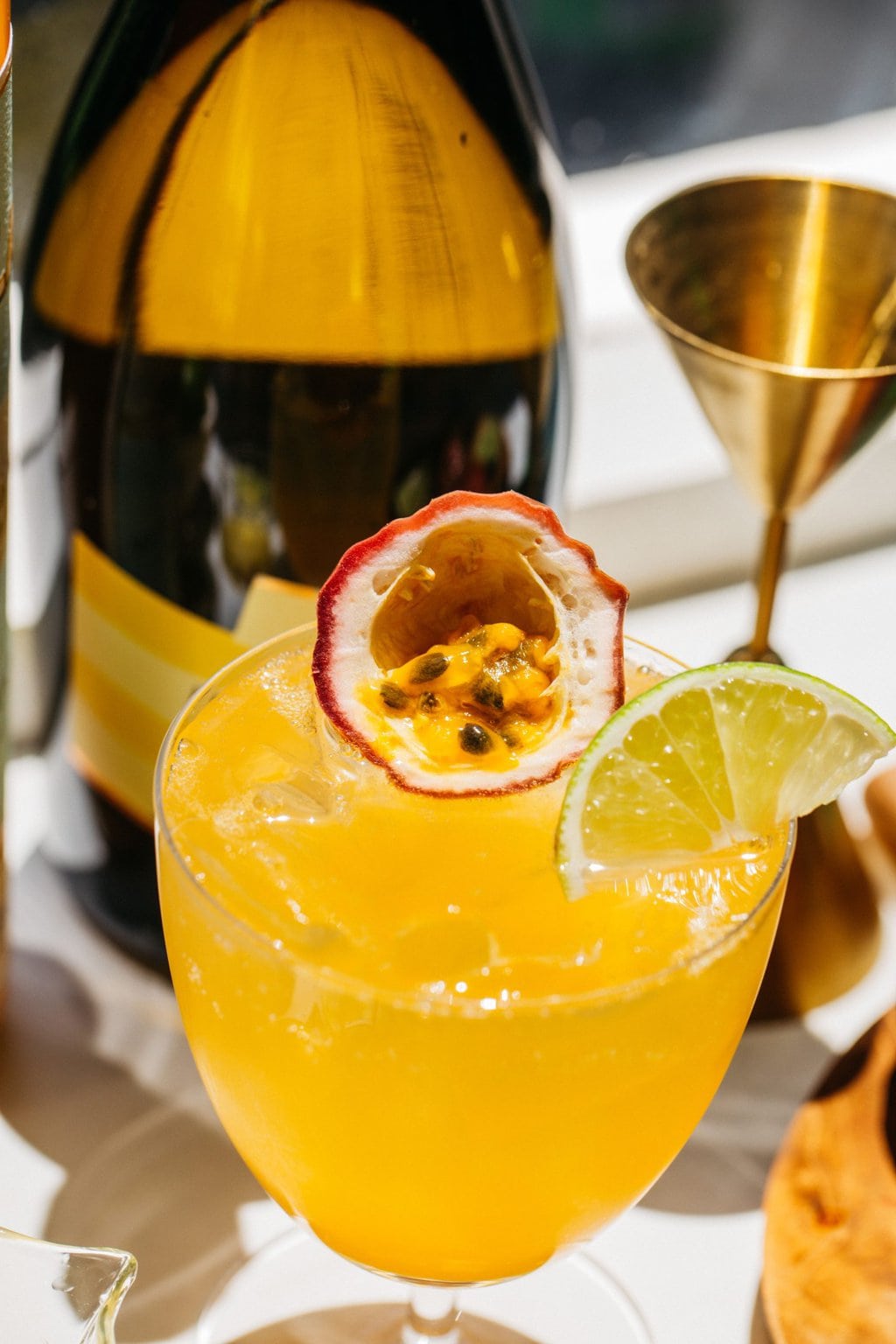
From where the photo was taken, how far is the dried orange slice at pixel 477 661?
0.53m

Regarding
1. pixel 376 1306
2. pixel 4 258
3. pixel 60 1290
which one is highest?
pixel 4 258

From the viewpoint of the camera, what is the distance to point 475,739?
54 centimetres

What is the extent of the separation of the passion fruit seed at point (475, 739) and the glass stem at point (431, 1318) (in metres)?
0.23

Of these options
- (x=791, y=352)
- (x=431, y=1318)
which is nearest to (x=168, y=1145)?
(x=431, y=1318)

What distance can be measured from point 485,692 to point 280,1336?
12.8 inches

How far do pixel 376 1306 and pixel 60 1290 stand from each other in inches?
8.1

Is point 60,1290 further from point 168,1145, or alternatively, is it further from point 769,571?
point 769,571

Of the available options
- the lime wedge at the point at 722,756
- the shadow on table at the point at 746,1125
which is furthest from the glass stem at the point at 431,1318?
the lime wedge at the point at 722,756

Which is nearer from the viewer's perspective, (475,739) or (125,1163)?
(475,739)

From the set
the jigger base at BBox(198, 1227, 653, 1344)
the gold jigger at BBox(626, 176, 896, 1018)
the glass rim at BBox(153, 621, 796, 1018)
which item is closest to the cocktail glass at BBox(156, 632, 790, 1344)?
the glass rim at BBox(153, 621, 796, 1018)

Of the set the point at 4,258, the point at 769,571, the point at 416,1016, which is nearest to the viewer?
the point at 416,1016

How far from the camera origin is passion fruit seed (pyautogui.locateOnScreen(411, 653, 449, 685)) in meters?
0.55

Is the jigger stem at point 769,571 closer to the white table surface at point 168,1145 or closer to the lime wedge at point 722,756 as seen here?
the white table surface at point 168,1145

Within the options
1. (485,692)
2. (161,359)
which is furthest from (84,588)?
(485,692)
